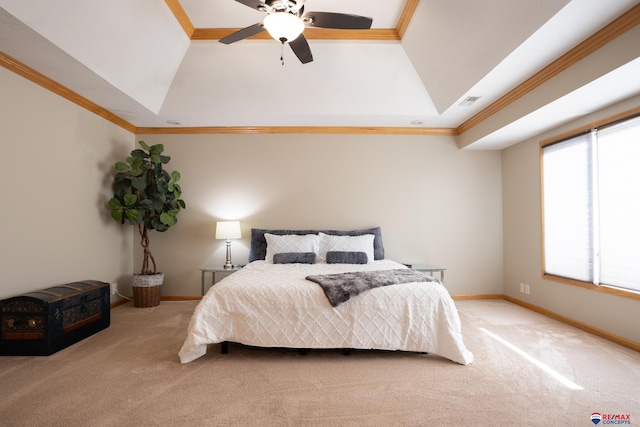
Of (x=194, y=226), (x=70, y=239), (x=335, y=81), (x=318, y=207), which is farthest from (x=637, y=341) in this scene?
(x=70, y=239)

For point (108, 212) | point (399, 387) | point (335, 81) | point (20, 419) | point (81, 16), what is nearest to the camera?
point (20, 419)

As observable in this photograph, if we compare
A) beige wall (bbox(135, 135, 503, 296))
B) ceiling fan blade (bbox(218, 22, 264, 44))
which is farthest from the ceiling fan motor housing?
beige wall (bbox(135, 135, 503, 296))

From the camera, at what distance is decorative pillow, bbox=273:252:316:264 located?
379cm

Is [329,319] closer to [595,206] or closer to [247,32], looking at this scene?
[247,32]

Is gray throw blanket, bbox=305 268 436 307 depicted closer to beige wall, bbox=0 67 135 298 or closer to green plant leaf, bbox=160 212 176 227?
green plant leaf, bbox=160 212 176 227

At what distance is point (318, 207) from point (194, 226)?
71.2 inches

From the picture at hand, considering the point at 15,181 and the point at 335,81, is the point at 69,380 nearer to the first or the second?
the point at 15,181

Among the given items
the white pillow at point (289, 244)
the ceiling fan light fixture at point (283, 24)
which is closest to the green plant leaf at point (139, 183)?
the white pillow at point (289, 244)

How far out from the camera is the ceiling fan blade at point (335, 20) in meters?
2.26

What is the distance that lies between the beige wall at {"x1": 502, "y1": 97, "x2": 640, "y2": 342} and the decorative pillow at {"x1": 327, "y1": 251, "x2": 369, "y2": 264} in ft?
7.11

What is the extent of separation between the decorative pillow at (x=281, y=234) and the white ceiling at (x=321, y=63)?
4.91 feet

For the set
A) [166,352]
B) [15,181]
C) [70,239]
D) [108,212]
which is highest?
[15,181]

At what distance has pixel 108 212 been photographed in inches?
158

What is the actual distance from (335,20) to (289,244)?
255 cm
